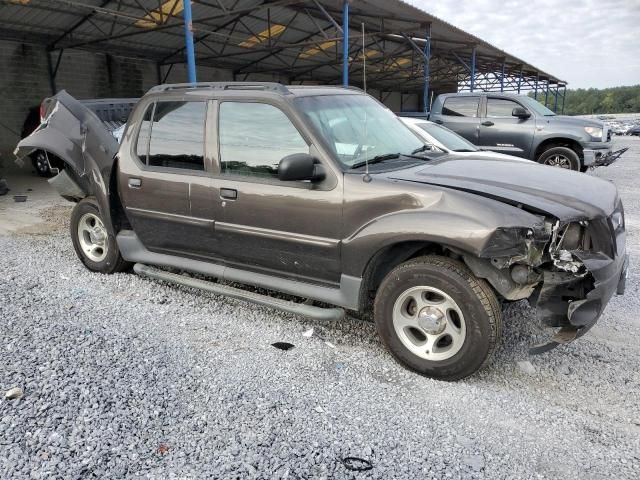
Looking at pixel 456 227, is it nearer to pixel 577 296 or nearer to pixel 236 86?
pixel 577 296

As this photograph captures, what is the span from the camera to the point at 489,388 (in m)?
2.95

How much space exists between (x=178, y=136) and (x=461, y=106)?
8.14 meters

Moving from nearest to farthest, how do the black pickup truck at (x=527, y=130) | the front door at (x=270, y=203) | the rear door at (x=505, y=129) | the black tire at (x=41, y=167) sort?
the front door at (x=270, y=203) → the black pickup truck at (x=527, y=130) → the rear door at (x=505, y=129) → the black tire at (x=41, y=167)

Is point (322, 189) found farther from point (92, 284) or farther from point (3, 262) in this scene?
point (3, 262)

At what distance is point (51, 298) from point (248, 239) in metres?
2.00

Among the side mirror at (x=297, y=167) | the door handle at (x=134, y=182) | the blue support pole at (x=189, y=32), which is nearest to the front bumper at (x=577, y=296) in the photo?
the side mirror at (x=297, y=167)

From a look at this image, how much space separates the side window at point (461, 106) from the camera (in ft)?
34.2

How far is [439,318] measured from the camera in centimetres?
296

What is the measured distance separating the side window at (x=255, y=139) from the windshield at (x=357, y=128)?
0.62 ft

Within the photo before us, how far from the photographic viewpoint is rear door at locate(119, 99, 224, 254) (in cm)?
379

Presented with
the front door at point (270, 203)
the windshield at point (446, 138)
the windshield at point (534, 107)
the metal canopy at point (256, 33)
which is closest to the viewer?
the front door at point (270, 203)

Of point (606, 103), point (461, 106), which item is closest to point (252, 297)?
point (461, 106)

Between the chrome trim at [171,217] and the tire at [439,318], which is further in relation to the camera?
the chrome trim at [171,217]

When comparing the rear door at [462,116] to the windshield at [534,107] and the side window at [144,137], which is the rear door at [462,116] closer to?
the windshield at [534,107]
